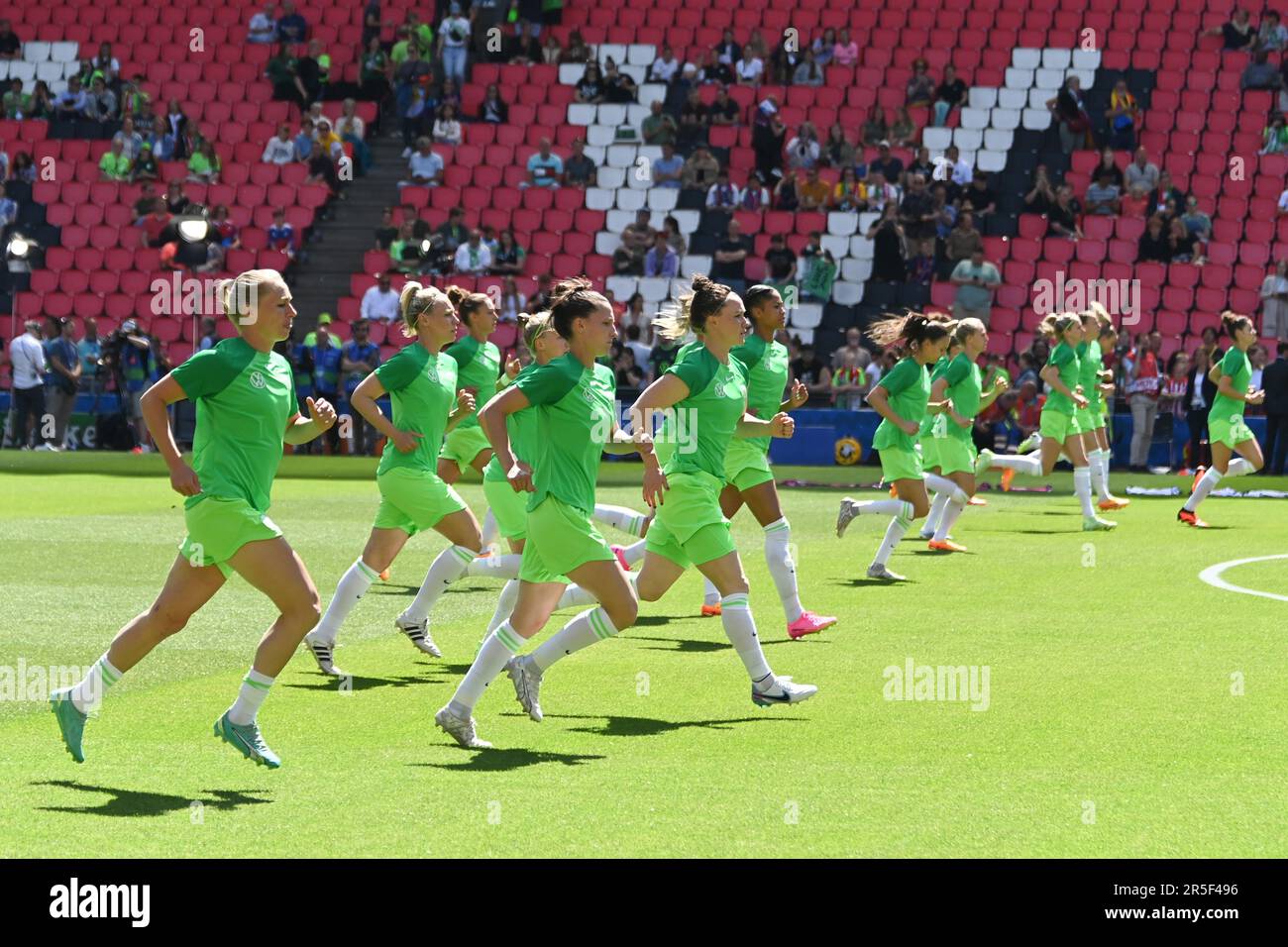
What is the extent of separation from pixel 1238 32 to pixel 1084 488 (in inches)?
687

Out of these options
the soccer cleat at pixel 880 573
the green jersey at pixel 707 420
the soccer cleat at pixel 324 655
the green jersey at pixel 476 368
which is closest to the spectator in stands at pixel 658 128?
the soccer cleat at pixel 880 573

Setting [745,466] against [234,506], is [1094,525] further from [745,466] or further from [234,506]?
[234,506]

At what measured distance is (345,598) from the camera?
10641mm

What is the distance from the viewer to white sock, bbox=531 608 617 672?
8.73 metres

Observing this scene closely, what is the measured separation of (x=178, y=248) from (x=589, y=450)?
26.9 m

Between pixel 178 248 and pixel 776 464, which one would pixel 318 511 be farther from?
pixel 178 248

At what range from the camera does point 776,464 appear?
96.8 feet

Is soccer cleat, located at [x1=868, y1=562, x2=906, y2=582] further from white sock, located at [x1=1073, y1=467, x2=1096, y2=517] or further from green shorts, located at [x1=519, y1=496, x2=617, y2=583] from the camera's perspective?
green shorts, located at [x1=519, y1=496, x2=617, y2=583]

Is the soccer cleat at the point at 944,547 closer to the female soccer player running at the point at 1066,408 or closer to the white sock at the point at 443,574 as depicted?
the female soccer player running at the point at 1066,408

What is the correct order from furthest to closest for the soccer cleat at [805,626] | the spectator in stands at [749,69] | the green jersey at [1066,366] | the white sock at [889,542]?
the spectator in stands at [749,69]
the green jersey at [1066,366]
the white sock at [889,542]
the soccer cleat at [805,626]

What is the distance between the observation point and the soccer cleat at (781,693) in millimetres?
9219

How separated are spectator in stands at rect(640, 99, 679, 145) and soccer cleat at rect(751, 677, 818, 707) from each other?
2626cm

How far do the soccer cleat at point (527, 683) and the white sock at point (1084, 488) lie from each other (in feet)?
39.7
